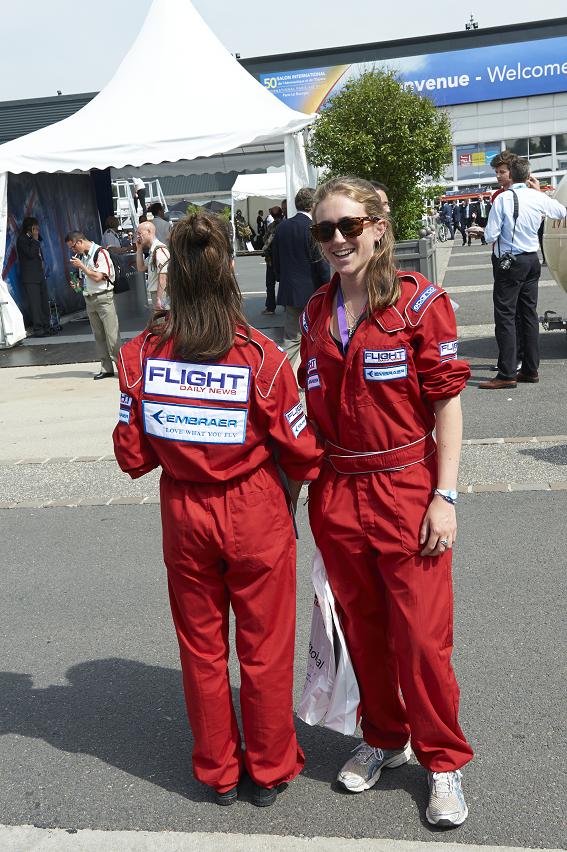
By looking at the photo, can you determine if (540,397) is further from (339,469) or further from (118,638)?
(339,469)

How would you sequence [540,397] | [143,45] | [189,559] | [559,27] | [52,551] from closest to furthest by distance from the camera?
[189,559]
[52,551]
[540,397]
[143,45]
[559,27]

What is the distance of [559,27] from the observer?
4256 cm

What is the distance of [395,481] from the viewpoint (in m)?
2.83

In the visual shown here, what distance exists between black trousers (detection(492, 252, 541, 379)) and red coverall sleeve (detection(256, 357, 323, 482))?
Result: 6.00 metres

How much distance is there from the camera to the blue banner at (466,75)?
42344 mm

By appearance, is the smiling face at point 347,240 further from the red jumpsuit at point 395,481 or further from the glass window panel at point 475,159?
the glass window panel at point 475,159

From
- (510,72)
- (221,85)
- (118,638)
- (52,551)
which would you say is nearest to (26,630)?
(118,638)

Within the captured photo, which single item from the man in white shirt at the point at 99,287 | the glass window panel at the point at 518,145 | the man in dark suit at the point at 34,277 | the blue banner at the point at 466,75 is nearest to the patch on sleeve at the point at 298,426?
the man in white shirt at the point at 99,287

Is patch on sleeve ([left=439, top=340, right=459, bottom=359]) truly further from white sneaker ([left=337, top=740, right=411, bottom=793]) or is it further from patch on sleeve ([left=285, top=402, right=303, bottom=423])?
white sneaker ([left=337, top=740, right=411, bottom=793])

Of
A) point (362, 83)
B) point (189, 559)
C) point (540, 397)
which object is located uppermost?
point (362, 83)

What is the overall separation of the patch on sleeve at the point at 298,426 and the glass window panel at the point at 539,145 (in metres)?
43.2

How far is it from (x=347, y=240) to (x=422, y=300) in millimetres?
283

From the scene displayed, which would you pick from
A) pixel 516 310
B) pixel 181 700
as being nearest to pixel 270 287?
pixel 516 310

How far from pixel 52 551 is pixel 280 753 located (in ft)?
10.0
